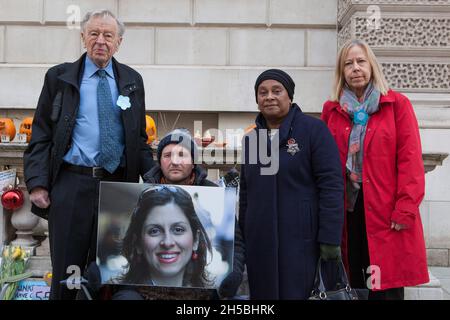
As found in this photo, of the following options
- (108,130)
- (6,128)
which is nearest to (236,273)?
(108,130)

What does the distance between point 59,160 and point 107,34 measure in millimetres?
809

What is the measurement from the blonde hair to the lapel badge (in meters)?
0.60

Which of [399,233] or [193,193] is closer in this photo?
[193,193]

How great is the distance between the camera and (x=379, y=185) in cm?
322

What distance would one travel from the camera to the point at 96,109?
319cm

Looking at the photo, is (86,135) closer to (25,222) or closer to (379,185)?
(25,222)

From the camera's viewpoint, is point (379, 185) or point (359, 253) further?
point (359, 253)

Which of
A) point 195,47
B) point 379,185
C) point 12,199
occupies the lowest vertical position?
point 12,199

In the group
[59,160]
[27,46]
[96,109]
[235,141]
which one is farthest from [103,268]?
[27,46]

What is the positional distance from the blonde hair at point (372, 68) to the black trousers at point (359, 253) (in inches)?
25.7

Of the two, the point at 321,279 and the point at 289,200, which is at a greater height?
the point at 289,200

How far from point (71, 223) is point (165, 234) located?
64 centimetres

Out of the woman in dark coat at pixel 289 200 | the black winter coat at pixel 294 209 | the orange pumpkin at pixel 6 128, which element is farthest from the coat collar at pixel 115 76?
the orange pumpkin at pixel 6 128

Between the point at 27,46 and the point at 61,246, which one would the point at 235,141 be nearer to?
the point at 61,246
